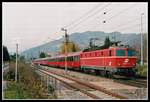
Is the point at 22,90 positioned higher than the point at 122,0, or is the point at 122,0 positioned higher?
the point at 122,0

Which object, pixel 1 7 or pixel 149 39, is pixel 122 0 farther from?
pixel 1 7

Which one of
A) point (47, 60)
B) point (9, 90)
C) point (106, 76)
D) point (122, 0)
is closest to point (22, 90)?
point (9, 90)

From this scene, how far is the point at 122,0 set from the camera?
10.0 m

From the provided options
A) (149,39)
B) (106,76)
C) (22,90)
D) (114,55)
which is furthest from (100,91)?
(106,76)

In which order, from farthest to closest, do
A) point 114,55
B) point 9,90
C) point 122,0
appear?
point 114,55, point 9,90, point 122,0

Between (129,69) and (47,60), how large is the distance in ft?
149

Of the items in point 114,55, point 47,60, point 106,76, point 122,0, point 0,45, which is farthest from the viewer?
point 47,60

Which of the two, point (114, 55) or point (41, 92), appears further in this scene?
point (114, 55)

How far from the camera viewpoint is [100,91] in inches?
706

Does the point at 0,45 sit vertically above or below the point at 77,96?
above

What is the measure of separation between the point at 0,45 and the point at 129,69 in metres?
16.0

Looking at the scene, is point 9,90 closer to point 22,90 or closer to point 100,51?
point 22,90

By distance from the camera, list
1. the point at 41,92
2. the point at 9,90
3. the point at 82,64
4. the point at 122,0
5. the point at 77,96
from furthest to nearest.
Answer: the point at 82,64, the point at 9,90, the point at 77,96, the point at 41,92, the point at 122,0

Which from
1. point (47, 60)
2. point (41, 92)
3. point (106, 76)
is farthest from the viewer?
point (47, 60)
